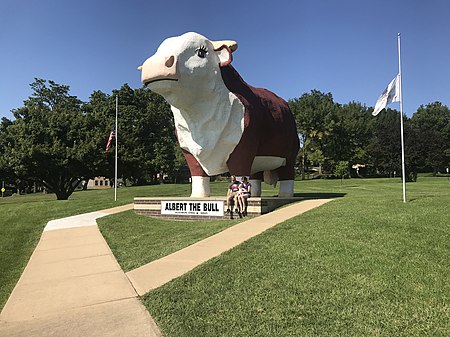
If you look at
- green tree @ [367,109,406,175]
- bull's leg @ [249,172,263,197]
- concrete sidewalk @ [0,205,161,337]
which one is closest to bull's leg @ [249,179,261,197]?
bull's leg @ [249,172,263,197]

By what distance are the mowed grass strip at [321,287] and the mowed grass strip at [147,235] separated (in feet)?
4.47

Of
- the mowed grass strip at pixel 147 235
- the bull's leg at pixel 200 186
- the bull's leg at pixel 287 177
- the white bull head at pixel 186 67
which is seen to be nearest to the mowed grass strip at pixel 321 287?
the mowed grass strip at pixel 147 235

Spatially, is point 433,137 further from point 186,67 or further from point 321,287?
point 321,287

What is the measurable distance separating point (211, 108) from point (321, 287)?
223 inches

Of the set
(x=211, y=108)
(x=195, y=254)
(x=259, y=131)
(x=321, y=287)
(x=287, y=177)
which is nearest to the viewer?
(x=321, y=287)

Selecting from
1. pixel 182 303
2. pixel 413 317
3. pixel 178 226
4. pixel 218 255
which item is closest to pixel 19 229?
pixel 178 226

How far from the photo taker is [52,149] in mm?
22641

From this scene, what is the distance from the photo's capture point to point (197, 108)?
28.6 feet

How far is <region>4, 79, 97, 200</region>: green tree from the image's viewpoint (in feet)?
73.8

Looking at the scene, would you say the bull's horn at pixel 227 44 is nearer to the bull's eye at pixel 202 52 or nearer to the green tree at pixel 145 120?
the bull's eye at pixel 202 52

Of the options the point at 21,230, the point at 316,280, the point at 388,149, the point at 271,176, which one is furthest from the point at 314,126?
the point at 316,280

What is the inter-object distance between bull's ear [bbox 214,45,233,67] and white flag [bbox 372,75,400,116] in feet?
12.9

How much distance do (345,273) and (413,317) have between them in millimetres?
1072

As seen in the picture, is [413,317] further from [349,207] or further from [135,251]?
[349,207]
